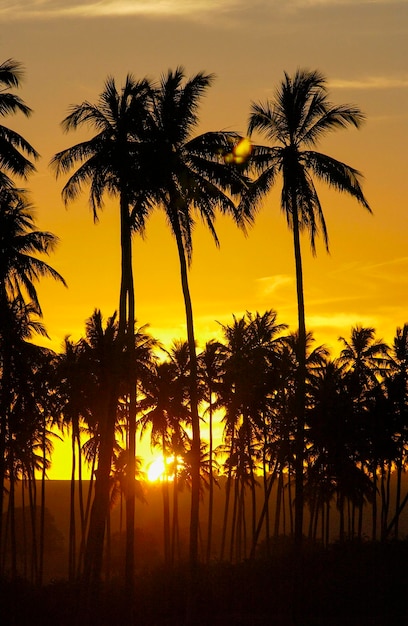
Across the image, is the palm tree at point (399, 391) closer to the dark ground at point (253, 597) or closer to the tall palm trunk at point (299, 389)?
the dark ground at point (253, 597)

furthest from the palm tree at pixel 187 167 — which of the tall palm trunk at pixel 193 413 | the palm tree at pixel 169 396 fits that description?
the palm tree at pixel 169 396

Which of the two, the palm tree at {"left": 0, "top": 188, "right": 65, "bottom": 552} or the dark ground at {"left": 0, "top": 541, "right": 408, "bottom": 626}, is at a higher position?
the palm tree at {"left": 0, "top": 188, "right": 65, "bottom": 552}

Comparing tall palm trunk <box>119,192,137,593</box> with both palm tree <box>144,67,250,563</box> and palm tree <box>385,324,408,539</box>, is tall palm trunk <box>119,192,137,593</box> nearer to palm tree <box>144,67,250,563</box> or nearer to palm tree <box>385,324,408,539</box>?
palm tree <box>144,67,250,563</box>

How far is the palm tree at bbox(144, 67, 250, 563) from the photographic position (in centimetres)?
3644

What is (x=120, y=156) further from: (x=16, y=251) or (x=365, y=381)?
(x=365, y=381)

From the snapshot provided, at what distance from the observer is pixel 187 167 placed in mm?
36906

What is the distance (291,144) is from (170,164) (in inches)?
190

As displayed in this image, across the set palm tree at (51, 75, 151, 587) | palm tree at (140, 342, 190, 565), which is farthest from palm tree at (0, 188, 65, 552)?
palm tree at (140, 342, 190, 565)

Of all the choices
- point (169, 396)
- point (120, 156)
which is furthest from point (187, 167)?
point (169, 396)

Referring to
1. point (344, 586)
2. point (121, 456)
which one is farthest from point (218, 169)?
point (121, 456)

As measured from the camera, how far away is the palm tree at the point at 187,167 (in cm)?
3644

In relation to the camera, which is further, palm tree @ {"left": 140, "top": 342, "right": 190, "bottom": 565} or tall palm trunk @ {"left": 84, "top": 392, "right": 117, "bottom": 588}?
palm tree @ {"left": 140, "top": 342, "right": 190, "bottom": 565}

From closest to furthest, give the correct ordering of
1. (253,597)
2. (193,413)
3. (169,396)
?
1. (193,413)
2. (253,597)
3. (169,396)

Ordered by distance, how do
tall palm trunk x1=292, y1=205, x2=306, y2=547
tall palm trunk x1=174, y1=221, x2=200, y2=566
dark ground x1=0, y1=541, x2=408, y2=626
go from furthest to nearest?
dark ground x1=0, y1=541, x2=408, y2=626, tall palm trunk x1=174, y1=221, x2=200, y2=566, tall palm trunk x1=292, y1=205, x2=306, y2=547
